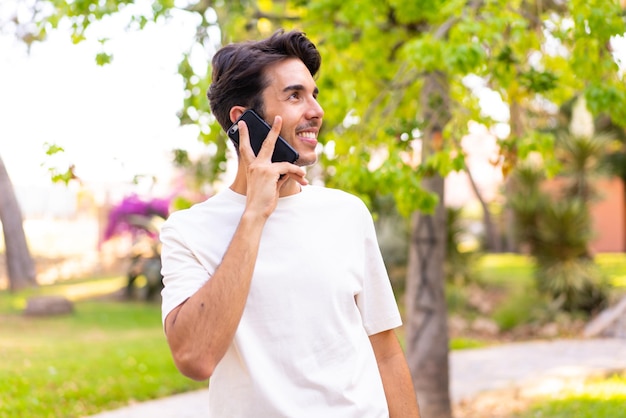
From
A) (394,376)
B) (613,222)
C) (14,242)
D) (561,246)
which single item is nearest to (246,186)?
(394,376)

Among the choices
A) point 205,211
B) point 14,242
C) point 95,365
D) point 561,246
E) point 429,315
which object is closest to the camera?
point 205,211

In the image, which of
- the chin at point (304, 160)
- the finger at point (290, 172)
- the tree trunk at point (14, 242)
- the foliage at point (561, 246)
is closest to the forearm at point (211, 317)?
the finger at point (290, 172)

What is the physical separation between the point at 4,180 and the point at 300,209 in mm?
→ 16460

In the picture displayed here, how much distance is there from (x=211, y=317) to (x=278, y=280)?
0.23m

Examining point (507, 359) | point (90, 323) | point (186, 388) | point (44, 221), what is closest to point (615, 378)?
point (507, 359)

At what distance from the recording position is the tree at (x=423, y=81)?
4449mm

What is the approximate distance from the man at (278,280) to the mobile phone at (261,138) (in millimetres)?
24

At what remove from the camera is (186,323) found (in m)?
2.03

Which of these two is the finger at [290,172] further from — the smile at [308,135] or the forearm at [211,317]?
the forearm at [211,317]

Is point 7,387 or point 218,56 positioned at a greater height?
point 218,56

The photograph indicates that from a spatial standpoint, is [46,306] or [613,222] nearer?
[46,306]

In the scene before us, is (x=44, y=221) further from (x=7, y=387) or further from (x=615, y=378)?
(x=615, y=378)

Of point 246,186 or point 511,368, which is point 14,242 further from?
point 246,186

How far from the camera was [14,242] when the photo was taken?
17969 millimetres
